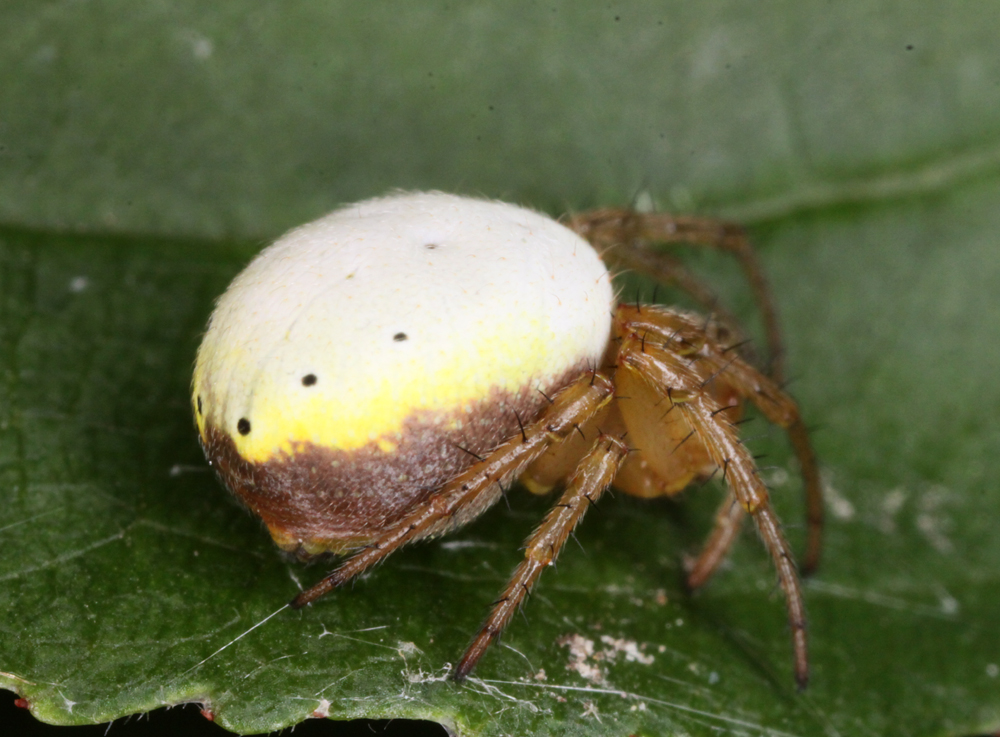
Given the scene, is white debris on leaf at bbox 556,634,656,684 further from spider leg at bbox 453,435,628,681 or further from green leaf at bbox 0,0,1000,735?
spider leg at bbox 453,435,628,681

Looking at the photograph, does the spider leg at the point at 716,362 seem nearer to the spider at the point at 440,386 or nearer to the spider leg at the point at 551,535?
the spider at the point at 440,386

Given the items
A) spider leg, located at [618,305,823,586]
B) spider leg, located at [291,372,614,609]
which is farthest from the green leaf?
spider leg, located at [618,305,823,586]

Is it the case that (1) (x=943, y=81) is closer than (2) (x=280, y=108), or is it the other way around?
(2) (x=280, y=108)

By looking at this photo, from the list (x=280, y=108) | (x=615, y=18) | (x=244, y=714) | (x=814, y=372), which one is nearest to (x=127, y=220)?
(x=280, y=108)

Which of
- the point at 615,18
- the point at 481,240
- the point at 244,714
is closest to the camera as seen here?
the point at 244,714

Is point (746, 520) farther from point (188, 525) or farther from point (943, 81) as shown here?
point (943, 81)

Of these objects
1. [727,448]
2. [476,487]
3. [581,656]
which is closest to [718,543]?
[727,448]

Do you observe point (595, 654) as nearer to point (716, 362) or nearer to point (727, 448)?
point (727, 448)

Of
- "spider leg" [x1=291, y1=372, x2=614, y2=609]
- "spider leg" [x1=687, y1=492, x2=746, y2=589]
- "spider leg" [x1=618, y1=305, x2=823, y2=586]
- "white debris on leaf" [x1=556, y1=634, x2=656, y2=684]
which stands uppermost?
"spider leg" [x1=618, y1=305, x2=823, y2=586]
